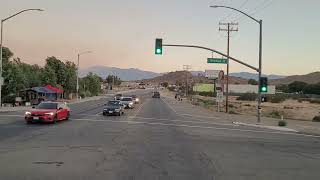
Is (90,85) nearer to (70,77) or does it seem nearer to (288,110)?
(70,77)

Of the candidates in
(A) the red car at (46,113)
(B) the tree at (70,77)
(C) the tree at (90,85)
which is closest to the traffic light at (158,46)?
(A) the red car at (46,113)

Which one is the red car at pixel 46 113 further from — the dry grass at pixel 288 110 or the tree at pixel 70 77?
the tree at pixel 70 77

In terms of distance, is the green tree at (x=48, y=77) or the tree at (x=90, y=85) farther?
the tree at (x=90, y=85)

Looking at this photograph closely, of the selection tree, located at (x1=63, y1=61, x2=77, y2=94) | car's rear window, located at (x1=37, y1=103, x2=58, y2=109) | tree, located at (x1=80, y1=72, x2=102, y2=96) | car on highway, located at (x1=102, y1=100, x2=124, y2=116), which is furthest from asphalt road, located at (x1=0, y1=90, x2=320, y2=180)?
tree, located at (x1=80, y1=72, x2=102, y2=96)

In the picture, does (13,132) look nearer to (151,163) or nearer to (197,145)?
(197,145)

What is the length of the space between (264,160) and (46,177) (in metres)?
7.77

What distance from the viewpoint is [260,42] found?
142 ft

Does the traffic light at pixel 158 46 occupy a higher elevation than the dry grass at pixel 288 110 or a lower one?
higher

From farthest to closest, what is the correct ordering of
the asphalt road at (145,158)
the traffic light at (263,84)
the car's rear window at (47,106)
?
1. the traffic light at (263,84)
2. the car's rear window at (47,106)
3. the asphalt road at (145,158)

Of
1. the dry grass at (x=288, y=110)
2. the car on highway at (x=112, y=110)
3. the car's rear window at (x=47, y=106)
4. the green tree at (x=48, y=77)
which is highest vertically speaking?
the green tree at (x=48, y=77)

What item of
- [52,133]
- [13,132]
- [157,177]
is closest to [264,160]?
[157,177]

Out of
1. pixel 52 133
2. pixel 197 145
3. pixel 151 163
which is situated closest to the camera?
pixel 151 163

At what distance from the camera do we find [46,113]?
102 feet

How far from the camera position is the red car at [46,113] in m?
31.1
